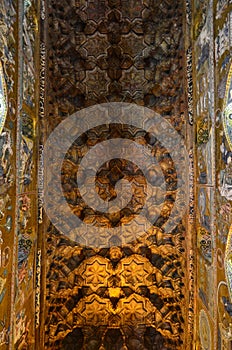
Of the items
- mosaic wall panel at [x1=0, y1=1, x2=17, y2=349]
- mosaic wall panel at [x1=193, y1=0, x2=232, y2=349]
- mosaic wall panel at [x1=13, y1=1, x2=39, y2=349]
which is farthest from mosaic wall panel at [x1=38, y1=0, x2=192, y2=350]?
→ mosaic wall panel at [x1=0, y1=1, x2=17, y2=349]

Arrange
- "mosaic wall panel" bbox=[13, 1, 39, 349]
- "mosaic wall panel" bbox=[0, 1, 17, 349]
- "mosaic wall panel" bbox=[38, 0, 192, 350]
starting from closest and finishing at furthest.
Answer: "mosaic wall panel" bbox=[0, 1, 17, 349]
"mosaic wall panel" bbox=[13, 1, 39, 349]
"mosaic wall panel" bbox=[38, 0, 192, 350]

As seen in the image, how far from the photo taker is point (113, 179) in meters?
6.27

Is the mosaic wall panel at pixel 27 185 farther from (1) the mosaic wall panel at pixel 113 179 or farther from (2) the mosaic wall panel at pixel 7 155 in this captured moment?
(1) the mosaic wall panel at pixel 113 179

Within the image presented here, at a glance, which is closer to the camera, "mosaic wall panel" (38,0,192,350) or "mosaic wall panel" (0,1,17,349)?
"mosaic wall panel" (0,1,17,349)

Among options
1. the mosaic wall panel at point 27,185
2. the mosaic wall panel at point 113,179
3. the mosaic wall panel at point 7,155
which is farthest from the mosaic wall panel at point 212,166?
the mosaic wall panel at point 7,155

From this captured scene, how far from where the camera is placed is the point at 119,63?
6.24 metres

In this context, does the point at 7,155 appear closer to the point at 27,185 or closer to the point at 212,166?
the point at 27,185

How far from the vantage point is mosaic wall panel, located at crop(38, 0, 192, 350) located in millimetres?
5996

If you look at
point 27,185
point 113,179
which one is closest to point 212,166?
point 113,179

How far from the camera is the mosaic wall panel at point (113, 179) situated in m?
6.00

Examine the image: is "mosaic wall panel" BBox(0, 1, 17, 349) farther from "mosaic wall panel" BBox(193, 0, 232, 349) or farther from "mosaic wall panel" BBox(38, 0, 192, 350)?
"mosaic wall panel" BBox(193, 0, 232, 349)

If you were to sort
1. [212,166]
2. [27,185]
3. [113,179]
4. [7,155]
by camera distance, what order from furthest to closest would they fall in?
[113,179] < [27,185] < [212,166] < [7,155]

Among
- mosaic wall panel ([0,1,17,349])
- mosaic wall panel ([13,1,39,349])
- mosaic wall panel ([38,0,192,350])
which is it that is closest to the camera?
mosaic wall panel ([0,1,17,349])

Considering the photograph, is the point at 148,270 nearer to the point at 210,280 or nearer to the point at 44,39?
the point at 210,280
